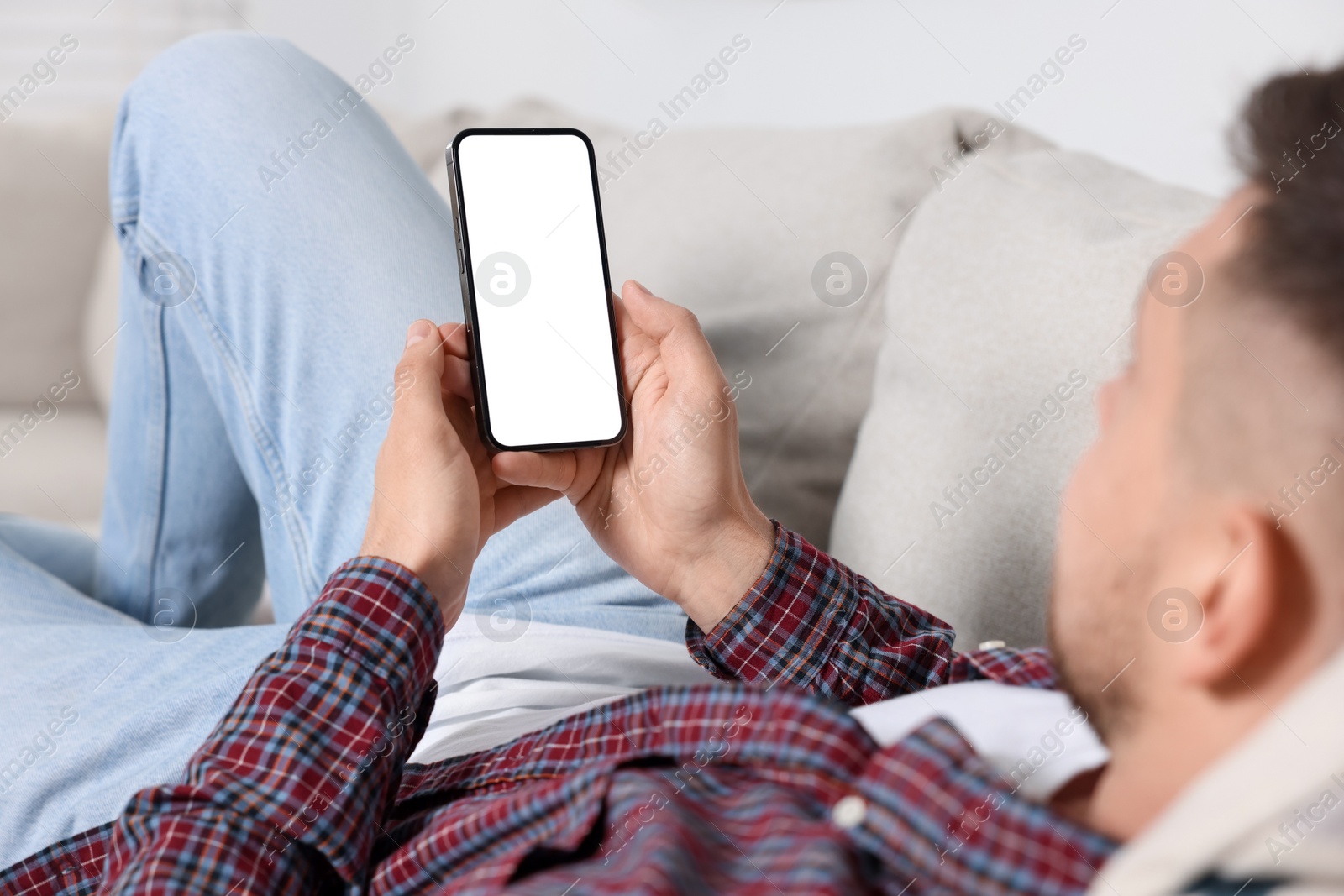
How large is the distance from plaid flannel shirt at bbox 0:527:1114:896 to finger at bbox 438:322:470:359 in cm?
15

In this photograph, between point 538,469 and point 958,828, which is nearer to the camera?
point 958,828

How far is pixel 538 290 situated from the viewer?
0.59 metres

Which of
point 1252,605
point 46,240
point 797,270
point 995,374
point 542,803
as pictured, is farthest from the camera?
point 46,240

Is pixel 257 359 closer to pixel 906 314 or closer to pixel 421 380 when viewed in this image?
pixel 421 380

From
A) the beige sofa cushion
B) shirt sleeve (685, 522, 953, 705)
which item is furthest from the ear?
the beige sofa cushion

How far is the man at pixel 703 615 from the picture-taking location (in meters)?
0.32

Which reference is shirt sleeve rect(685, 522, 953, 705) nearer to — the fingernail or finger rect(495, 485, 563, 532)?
finger rect(495, 485, 563, 532)

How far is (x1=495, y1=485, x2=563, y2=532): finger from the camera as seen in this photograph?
0.62m

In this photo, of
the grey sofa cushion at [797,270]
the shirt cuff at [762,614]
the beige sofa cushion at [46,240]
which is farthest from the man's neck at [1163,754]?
the beige sofa cushion at [46,240]

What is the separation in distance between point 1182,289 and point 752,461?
547 millimetres

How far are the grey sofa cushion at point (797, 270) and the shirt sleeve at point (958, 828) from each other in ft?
1.60

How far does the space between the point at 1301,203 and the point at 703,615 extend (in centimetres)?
40

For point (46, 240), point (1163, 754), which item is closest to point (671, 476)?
point (1163, 754)

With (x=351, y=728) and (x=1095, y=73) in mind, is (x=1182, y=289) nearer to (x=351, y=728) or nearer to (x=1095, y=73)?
(x=351, y=728)
